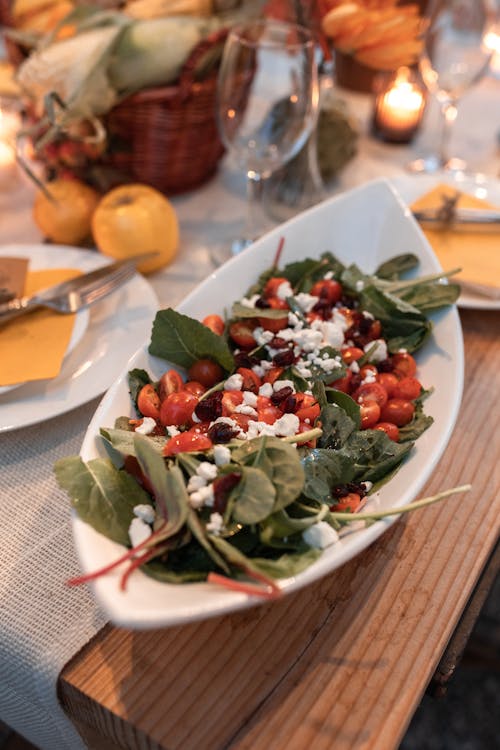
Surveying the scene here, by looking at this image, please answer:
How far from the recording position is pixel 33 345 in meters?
0.85

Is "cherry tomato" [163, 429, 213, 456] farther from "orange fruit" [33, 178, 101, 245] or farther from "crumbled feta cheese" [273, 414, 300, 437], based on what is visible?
"orange fruit" [33, 178, 101, 245]

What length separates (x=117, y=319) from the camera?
93 centimetres

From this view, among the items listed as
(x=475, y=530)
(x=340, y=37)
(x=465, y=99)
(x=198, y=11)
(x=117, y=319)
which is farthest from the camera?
(x=465, y=99)

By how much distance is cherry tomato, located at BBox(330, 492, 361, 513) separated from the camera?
24.2 inches

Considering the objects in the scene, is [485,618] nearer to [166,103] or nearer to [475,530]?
[475,530]

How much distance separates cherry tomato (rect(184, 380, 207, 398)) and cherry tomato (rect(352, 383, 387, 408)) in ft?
0.54

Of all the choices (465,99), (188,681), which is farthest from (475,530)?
(465,99)

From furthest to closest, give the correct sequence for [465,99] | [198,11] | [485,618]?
[465,99]
[485,618]
[198,11]

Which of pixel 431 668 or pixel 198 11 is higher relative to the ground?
pixel 198 11

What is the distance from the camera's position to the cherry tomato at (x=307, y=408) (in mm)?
679

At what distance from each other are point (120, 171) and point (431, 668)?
0.92 metres

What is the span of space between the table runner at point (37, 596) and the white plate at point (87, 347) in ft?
0.14

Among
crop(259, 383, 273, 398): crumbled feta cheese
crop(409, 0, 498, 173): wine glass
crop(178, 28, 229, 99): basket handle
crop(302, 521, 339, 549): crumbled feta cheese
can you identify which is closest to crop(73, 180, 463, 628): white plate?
crop(302, 521, 339, 549): crumbled feta cheese

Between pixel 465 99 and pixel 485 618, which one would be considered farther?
pixel 465 99
